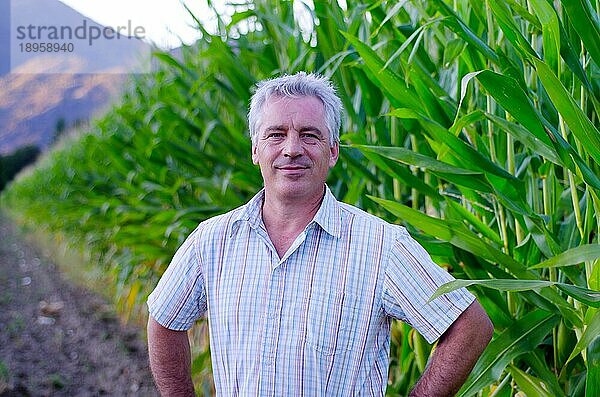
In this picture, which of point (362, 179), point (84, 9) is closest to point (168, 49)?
point (362, 179)

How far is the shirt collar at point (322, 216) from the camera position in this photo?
124 centimetres

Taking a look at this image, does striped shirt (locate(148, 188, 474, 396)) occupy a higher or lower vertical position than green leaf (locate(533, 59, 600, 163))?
lower

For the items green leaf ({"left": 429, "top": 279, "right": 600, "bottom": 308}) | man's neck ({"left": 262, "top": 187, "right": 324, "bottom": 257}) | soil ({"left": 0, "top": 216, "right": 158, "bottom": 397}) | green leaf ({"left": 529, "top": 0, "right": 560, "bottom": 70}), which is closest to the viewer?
green leaf ({"left": 429, "top": 279, "right": 600, "bottom": 308})

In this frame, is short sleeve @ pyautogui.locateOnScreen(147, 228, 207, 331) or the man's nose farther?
short sleeve @ pyautogui.locateOnScreen(147, 228, 207, 331)

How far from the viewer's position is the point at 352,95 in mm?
2092

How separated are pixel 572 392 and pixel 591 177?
413 mm

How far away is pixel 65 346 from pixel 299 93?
3577 millimetres

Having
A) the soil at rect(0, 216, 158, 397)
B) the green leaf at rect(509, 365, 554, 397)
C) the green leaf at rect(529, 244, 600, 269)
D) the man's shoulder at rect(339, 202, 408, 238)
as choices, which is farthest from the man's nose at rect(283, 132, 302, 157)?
the soil at rect(0, 216, 158, 397)

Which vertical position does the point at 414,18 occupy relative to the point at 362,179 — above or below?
above

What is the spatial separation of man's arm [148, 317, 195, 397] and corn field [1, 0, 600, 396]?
384mm

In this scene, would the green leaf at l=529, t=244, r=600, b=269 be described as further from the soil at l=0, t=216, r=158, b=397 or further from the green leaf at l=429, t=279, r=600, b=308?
the soil at l=0, t=216, r=158, b=397

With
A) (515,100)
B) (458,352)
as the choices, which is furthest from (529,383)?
(515,100)

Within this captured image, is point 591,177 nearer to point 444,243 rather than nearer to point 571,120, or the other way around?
point 571,120

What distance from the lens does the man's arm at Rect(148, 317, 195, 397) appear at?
53.3 inches
